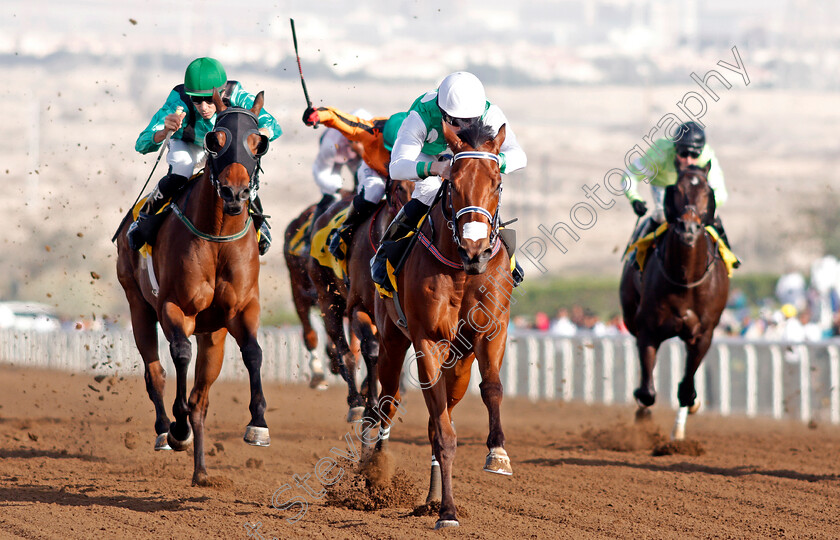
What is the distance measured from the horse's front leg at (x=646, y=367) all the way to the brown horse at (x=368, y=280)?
103 inches

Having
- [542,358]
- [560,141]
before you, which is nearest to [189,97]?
[542,358]

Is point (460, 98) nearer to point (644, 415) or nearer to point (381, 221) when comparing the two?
point (381, 221)

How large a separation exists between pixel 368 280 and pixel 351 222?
30.5 inches

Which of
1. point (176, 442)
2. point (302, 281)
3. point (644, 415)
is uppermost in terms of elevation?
point (302, 281)

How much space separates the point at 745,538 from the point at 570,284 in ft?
110

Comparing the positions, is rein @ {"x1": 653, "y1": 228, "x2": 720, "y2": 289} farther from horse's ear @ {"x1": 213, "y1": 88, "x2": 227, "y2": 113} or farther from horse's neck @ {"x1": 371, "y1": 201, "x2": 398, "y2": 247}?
horse's ear @ {"x1": 213, "y1": 88, "x2": 227, "y2": 113}

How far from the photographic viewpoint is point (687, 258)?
349 inches

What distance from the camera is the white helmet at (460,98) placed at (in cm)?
592

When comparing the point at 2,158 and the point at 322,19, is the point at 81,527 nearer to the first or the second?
the point at 2,158

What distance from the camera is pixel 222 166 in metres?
6.18

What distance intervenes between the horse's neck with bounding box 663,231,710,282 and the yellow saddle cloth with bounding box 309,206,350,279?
2.84 metres

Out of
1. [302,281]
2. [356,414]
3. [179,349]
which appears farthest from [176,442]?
[302,281]

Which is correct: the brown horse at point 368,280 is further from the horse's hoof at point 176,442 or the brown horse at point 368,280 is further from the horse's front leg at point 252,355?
the horse's hoof at point 176,442

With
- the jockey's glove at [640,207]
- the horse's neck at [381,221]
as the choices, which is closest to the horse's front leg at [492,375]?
the horse's neck at [381,221]
